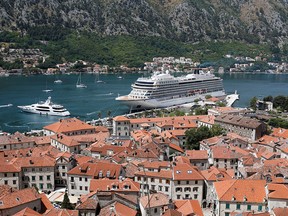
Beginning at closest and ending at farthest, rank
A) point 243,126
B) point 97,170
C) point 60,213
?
point 60,213 < point 97,170 < point 243,126

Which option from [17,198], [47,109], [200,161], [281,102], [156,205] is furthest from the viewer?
[47,109]

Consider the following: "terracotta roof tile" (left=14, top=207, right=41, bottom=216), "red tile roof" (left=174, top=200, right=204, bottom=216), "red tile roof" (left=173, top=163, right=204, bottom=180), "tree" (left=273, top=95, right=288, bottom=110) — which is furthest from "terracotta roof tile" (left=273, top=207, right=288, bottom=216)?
"tree" (left=273, top=95, right=288, bottom=110)

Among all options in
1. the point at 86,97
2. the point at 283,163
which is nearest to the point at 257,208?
the point at 283,163

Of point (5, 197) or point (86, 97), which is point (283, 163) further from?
point (86, 97)

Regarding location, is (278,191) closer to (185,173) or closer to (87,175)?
(185,173)

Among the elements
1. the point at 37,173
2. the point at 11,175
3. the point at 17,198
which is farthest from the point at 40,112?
the point at 17,198

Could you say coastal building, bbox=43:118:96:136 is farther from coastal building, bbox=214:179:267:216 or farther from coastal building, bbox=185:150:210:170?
coastal building, bbox=214:179:267:216

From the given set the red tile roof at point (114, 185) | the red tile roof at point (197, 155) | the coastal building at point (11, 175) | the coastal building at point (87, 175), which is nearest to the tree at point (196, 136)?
the red tile roof at point (197, 155)

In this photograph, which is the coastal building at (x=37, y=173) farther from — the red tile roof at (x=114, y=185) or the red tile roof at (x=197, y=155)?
the red tile roof at (x=197, y=155)

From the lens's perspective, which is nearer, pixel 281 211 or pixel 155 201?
pixel 281 211

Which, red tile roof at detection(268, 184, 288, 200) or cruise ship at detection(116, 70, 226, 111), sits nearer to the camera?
red tile roof at detection(268, 184, 288, 200)
